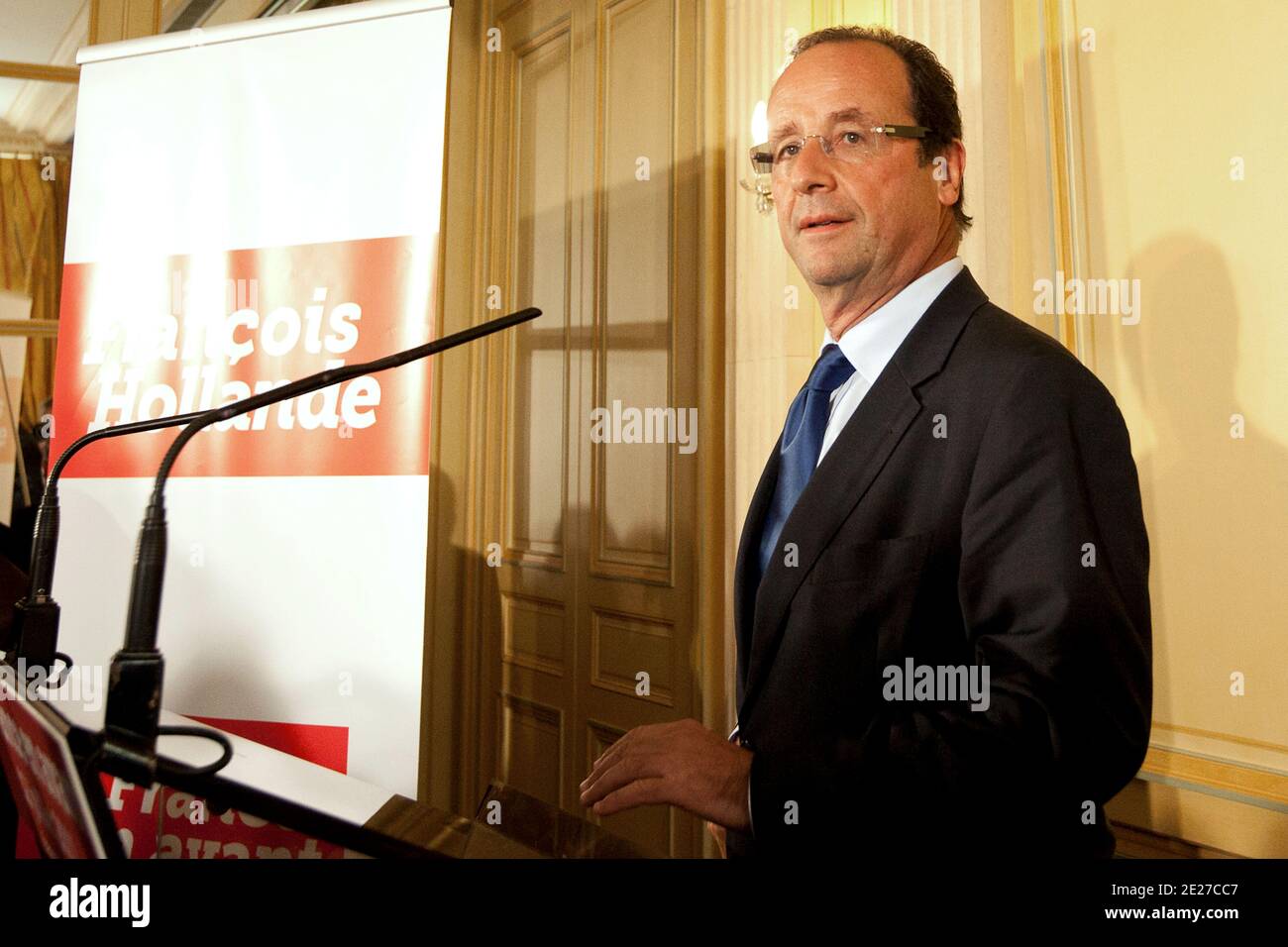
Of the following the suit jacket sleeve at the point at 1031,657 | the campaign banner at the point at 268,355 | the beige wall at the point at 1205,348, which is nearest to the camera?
the suit jacket sleeve at the point at 1031,657

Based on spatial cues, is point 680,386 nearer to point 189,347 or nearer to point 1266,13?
point 189,347

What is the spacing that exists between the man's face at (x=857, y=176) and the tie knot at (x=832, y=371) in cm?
11

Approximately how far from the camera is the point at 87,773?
58cm

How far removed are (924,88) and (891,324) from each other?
1.27ft

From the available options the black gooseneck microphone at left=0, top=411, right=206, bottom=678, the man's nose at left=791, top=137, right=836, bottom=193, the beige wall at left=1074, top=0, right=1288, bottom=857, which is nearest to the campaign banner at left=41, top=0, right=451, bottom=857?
the black gooseneck microphone at left=0, top=411, right=206, bottom=678

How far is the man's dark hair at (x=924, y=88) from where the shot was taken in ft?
4.39

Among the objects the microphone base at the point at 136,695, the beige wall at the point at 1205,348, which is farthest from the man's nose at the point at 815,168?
the microphone base at the point at 136,695

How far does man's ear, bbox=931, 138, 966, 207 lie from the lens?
1.36 m

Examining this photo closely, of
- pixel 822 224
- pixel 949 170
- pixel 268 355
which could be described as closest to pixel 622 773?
pixel 822 224

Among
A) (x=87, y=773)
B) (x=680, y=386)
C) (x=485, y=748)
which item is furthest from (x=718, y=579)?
(x=87, y=773)

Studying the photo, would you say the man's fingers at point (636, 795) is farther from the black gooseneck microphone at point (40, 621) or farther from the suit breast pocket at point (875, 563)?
the black gooseneck microphone at point (40, 621)

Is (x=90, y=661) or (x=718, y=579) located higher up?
(x=718, y=579)

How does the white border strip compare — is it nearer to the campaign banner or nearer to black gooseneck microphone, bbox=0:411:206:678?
the campaign banner
